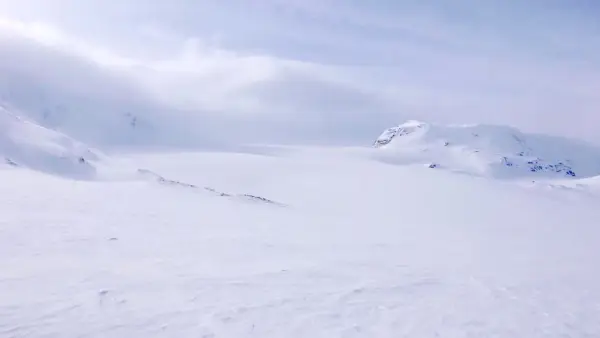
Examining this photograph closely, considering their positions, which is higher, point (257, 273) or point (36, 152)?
point (36, 152)

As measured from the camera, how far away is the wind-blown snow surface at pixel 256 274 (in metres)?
7.87

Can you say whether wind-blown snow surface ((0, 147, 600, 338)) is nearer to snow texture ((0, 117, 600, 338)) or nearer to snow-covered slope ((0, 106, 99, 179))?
snow texture ((0, 117, 600, 338))

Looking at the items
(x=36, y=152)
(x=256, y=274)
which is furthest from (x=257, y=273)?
(x=36, y=152)

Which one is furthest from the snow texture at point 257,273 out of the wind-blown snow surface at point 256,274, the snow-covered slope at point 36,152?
the snow-covered slope at point 36,152

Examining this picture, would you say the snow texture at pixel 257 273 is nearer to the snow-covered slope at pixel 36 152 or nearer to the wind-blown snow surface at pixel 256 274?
the wind-blown snow surface at pixel 256 274

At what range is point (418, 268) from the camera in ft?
41.7

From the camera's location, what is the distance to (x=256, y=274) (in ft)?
34.8

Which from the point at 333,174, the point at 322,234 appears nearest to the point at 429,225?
the point at 322,234

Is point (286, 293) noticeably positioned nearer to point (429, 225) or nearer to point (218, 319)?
point (218, 319)

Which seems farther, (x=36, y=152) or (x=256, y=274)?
(x=36, y=152)

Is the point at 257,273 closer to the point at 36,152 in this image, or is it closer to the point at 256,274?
the point at 256,274

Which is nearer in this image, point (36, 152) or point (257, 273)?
point (257, 273)

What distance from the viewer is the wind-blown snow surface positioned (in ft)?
25.8

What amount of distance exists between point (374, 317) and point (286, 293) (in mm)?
1776
